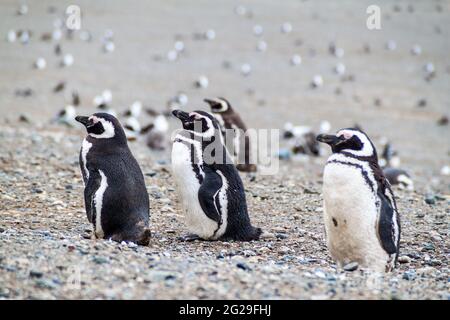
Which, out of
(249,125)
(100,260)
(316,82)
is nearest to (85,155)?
(100,260)

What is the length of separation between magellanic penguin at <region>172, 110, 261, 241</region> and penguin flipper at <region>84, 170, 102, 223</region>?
0.73 m

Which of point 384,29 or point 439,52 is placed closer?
point 439,52

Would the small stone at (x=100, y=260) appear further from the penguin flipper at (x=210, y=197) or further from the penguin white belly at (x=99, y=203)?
the penguin flipper at (x=210, y=197)

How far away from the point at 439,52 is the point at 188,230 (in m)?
20.4

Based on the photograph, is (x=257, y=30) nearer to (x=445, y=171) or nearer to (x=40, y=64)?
(x=40, y=64)

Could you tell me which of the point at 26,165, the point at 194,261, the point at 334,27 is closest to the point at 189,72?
the point at 334,27

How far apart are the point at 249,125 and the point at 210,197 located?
10321 millimetres

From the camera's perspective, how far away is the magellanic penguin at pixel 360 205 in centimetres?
532

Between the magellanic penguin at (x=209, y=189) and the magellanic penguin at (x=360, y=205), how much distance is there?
0.94 metres

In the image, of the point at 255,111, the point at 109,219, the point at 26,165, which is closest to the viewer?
the point at 109,219

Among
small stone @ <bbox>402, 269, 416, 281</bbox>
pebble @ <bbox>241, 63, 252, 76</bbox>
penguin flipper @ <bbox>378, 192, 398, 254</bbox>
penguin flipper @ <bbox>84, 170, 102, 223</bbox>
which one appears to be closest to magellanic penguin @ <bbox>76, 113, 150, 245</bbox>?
penguin flipper @ <bbox>84, 170, 102, 223</bbox>

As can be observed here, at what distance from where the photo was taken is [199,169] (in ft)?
20.2

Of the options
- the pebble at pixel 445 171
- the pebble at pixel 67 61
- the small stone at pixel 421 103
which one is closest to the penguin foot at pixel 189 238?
the pebble at pixel 445 171

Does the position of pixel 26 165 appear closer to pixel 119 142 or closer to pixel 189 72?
pixel 119 142
